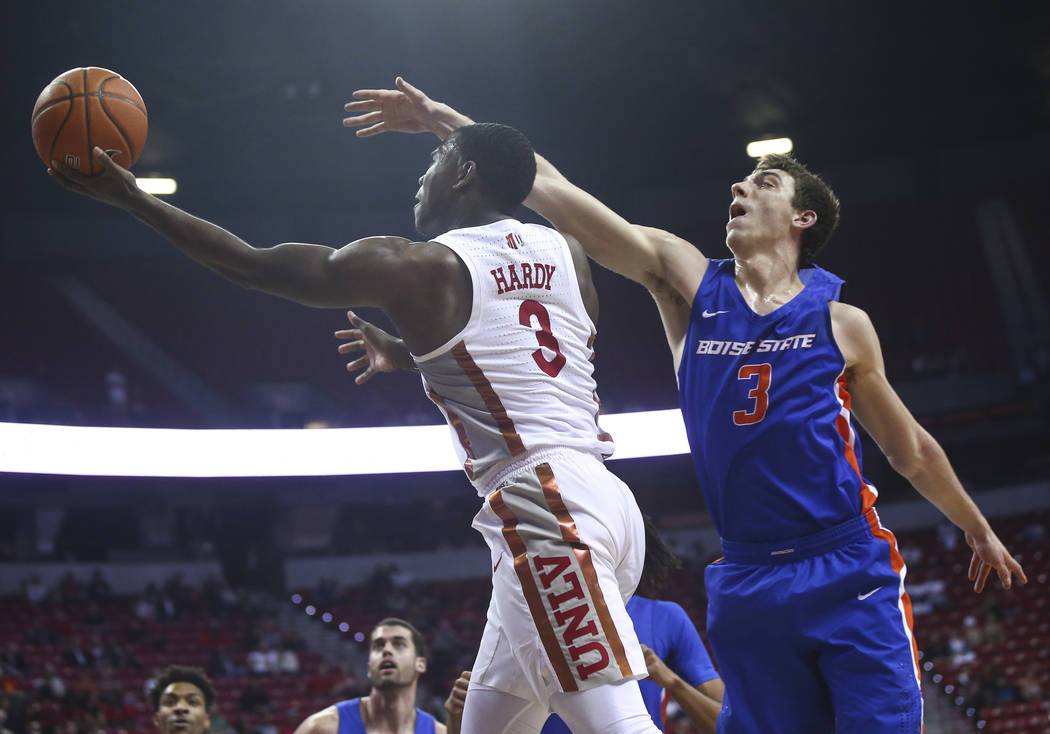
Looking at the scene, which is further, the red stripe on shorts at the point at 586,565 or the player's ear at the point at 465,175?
the player's ear at the point at 465,175

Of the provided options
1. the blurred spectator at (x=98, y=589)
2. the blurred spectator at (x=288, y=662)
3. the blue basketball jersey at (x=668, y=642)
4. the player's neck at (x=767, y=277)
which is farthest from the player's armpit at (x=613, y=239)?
the blurred spectator at (x=98, y=589)

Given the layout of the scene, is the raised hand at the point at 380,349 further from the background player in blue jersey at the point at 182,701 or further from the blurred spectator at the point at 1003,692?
the blurred spectator at the point at 1003,692

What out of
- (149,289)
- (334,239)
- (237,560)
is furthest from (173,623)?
(334,239)

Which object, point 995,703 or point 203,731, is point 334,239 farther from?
point 203,731

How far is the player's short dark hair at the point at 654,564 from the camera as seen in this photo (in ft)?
13.3

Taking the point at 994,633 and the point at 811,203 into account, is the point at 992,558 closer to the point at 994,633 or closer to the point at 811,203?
the point at 811,203

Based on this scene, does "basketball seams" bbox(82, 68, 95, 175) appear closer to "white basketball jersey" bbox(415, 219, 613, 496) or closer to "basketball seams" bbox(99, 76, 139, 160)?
"basketball seams" bbox(99, 76, 139, 160)

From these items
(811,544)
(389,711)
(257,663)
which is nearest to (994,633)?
(257,663)

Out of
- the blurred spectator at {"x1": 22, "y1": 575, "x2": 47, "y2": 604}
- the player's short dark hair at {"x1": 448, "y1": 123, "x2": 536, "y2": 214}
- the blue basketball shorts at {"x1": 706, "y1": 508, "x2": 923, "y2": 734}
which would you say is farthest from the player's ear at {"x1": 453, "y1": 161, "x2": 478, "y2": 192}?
the blurred spectator at {"x1": 22, "y1": 575, "x2": 47, "y2": 604}

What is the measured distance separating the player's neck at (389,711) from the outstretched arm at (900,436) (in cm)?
290

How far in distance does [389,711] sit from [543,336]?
119 inches

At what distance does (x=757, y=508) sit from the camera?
107 inches

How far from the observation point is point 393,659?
493cm

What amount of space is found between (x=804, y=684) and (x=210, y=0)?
1356 centimetres
